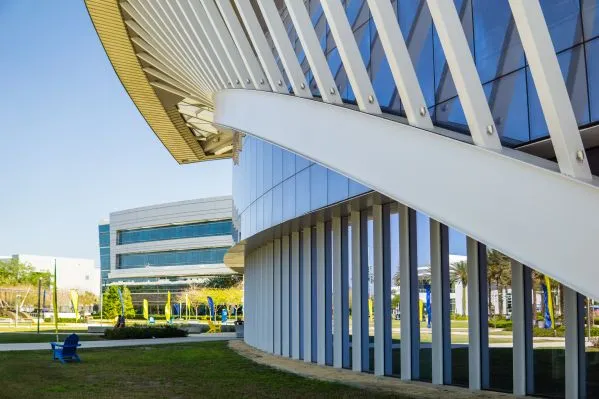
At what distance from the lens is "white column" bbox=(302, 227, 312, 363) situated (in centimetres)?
2330

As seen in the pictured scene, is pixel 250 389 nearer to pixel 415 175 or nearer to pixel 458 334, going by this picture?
pixel 458 334

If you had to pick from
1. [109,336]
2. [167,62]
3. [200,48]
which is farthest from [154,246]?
[200,48]

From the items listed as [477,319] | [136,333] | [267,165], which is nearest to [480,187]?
[477,319]

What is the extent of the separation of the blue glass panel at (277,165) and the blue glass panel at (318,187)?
3.72 meters

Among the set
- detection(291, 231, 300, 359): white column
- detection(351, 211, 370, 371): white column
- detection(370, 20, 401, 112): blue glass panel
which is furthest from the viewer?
detection(291, 231, 300, 359): white column

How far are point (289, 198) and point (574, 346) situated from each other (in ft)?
36.3

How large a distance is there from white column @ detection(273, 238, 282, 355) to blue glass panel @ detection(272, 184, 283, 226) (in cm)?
356

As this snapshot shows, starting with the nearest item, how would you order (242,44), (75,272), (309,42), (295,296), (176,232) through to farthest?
(309,42), (242,44), (295,296), (176,232), (75,272)

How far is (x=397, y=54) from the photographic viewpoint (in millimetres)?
8969

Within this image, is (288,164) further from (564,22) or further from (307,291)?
(564,22)

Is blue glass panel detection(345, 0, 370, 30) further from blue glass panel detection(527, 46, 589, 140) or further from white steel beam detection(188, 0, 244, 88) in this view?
blue glass panel detection(527, 46, 589, 140)

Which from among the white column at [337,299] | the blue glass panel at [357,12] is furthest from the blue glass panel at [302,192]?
the blue glass panel at [357,12]

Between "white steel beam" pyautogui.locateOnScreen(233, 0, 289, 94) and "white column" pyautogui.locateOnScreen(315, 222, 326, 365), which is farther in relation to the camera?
"white column" pyautogui.locateOnScreen(315, 222, 326, 365)

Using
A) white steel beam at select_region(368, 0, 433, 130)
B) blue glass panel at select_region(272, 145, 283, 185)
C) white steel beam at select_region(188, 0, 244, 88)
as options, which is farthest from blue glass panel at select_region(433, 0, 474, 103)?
blue glass panel at select_region(272, 145, 283, 185)
